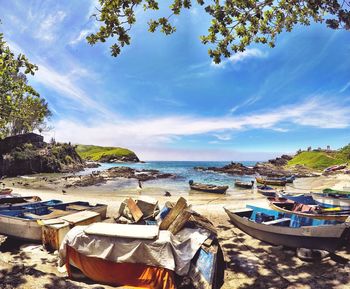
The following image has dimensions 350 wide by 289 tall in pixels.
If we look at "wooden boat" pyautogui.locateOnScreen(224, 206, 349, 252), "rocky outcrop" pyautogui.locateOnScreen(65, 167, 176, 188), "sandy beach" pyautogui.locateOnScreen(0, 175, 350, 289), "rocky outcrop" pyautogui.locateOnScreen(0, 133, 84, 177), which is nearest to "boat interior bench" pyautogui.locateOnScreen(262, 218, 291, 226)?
"wooden boat" pyautogui.locateOnScreen(224, 206, 349, 252)

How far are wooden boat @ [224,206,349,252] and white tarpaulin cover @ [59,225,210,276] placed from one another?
4.62 meters

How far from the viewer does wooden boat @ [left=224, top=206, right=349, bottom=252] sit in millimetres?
9898

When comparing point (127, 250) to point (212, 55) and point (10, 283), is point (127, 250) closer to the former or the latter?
point (10, 283)

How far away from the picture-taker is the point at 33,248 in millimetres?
11359

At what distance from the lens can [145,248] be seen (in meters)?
8.00

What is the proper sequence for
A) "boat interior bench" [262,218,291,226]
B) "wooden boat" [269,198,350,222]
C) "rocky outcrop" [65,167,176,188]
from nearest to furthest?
"boat interior bench" [262,218,291,226], "wooden boat" [269,198,350,222], "rocky outcrop" [65,167,176,188]

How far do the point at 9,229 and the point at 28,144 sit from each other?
2460 inches

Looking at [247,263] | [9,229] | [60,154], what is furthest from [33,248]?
[60,154]

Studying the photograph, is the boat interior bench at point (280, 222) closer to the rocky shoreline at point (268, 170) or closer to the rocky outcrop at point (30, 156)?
the rocky shoreline at point (268, 170)

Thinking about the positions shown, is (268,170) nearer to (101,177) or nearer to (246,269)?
(101,177)

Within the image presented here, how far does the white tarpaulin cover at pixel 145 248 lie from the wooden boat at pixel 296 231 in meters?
4.62

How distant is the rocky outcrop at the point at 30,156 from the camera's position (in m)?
58.5

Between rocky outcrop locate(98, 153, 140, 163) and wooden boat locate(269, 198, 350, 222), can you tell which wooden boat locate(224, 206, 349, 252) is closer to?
wooden boat locate(269, 198, 350, 222)

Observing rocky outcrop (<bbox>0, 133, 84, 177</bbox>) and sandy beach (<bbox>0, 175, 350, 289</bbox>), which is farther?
rocky outcrop (<bbox>0, 133, 84, 177</bbox>)
